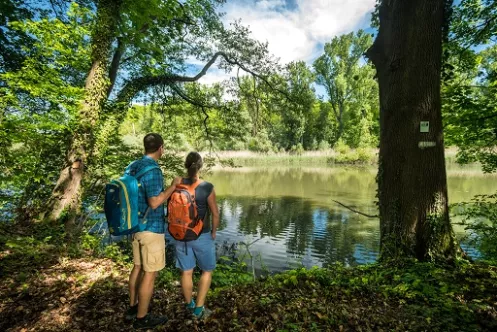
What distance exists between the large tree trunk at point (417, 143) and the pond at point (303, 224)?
8.81 ft

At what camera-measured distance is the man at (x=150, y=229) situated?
8.37ft

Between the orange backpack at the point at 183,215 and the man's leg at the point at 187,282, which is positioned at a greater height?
the orange backpack at the point at 183,215

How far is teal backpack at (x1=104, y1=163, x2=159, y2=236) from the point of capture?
2422mm

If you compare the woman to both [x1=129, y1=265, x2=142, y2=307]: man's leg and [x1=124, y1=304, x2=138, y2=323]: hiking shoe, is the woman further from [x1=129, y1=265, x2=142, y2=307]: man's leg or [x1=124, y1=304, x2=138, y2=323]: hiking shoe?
[x1=124, y1=304, x2=138, y2=323]: hiking shoe

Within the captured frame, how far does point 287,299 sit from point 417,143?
2.93 meters

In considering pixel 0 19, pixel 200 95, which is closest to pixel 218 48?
pixel 200 95

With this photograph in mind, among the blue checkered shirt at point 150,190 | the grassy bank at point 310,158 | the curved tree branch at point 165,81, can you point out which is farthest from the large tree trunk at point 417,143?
the grassy bank at point 310,158

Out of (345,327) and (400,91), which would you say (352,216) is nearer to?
(400,91)

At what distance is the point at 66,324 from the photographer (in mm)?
2920

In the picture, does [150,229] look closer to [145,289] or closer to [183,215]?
[183,215]

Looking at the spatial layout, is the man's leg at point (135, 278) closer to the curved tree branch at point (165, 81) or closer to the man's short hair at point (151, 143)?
the man's short hair at point (151, 143)

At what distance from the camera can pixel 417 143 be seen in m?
4.07

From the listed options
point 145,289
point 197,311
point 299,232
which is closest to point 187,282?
point 197,311

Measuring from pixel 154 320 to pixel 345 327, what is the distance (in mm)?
1848
